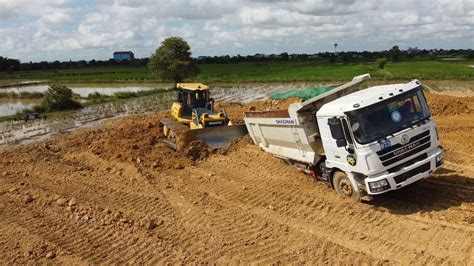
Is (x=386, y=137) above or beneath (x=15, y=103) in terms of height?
above

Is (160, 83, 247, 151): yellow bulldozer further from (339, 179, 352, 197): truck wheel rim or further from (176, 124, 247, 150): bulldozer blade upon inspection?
(339, 179, 352, 197): truck wheel rim

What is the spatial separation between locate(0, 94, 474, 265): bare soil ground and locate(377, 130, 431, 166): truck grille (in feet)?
3.49

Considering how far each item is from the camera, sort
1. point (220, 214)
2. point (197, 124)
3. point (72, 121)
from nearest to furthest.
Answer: point (220, 214) → point (197, 124) → point (72, 121)

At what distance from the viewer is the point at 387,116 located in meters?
8.30

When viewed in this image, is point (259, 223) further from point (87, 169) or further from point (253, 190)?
point (87, 169)

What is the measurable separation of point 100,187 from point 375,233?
265 inches

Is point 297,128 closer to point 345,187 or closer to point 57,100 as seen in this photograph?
point 345,187

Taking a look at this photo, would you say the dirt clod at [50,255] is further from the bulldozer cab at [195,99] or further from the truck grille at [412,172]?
the bulldozer cab at [195,99]

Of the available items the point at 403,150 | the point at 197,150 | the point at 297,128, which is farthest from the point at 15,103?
the point at 403,150

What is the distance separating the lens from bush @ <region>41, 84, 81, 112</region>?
31142mm

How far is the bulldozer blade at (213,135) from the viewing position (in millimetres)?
13789

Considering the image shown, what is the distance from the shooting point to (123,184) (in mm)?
11227

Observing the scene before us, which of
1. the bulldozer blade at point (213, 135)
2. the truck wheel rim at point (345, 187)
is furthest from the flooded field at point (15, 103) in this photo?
the truck wheel rim at point (345, 187)

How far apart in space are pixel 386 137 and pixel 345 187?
5.35 ft
